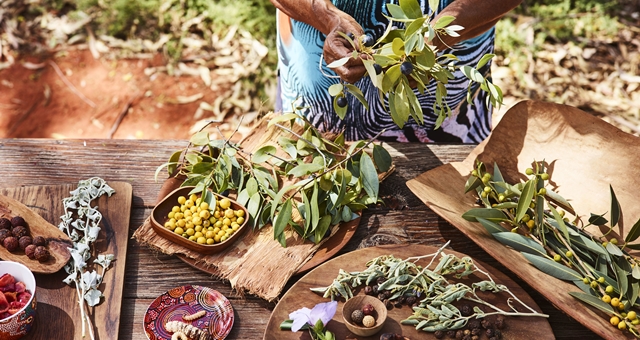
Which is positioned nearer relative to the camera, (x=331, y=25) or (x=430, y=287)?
(x=430, y=287)

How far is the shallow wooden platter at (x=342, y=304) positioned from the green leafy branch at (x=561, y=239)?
0.09 meters

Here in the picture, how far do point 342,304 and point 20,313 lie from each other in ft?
2.16

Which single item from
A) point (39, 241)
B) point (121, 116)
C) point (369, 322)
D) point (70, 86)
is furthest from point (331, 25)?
point (70, 86)

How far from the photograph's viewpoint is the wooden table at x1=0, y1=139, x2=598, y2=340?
1305 mm

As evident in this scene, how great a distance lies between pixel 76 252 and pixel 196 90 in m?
2.30

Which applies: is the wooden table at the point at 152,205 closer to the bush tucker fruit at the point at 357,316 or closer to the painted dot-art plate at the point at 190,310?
the painted dot-art plate at the point at 190,310

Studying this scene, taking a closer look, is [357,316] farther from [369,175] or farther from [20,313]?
[20,313]

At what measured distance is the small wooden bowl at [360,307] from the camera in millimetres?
1197

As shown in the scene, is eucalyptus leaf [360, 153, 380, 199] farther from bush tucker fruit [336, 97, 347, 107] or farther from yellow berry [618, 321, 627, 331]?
yellow berry [618, 321, 627, 331]

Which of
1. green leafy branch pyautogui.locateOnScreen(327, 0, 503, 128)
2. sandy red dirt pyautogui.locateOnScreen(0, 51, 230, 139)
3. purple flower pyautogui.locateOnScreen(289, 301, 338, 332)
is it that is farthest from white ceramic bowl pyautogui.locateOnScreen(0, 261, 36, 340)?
sandy red dirt pyautogui.locateOnScreen(0, 51, 230, 139)

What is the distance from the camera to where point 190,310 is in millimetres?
1268

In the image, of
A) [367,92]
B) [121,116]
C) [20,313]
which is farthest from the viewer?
[121,116]

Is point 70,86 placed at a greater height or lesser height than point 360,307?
lesser

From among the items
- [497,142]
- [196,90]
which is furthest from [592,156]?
[196,90]
